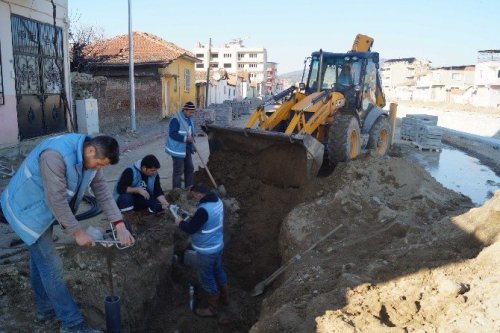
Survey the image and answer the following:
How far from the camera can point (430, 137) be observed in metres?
14.8

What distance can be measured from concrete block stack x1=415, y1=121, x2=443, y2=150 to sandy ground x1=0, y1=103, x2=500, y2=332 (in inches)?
296

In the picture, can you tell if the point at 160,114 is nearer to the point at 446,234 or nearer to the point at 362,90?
the point at 362,90

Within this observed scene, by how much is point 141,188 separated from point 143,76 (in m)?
17.8

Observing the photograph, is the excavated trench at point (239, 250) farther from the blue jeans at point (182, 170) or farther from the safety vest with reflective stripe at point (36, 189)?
the safety vest with reflective stripe at point (36, 189)

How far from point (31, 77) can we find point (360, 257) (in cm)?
931

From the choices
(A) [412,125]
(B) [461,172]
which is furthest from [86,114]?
(A) [412,125]

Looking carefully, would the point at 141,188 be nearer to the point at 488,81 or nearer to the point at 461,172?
the point at 461,172

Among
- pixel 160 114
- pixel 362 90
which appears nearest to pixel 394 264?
pixel 362 90

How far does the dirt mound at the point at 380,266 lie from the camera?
117 inches

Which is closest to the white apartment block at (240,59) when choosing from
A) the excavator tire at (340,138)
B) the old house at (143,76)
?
the old house at (143,76)

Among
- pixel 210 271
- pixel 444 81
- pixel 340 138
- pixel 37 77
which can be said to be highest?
pixel 444 81

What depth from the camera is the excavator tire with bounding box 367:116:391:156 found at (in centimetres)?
971

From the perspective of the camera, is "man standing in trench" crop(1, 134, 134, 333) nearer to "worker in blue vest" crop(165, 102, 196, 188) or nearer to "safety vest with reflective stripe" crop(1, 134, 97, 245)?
"safety vest with reflective stripe" crop(1, 134, 97, 245)

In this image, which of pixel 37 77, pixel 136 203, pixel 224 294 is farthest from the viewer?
pixel 37 77
